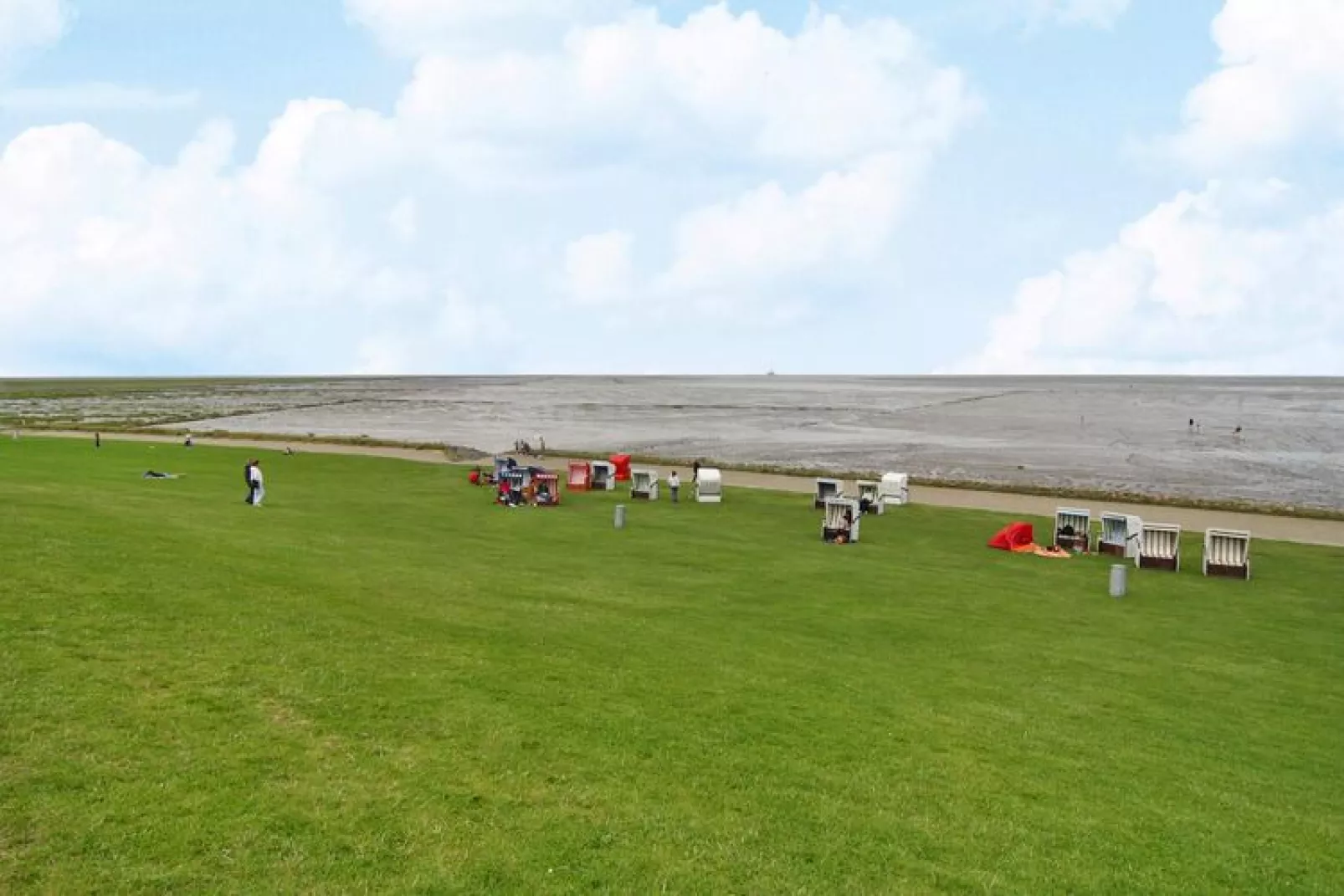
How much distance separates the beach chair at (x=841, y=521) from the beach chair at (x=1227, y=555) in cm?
973

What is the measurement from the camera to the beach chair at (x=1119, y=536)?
29.1 meters

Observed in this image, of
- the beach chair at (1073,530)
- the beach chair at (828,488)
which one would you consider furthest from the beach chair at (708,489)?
the beach chair at (1073,530)

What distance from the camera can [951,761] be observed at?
11148mm

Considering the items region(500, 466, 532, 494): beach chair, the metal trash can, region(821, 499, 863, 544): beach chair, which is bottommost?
the metal trash can

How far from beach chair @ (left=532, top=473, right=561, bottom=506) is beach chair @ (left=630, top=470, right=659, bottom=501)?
401 cm

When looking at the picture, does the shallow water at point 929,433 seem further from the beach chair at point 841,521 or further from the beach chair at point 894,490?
the beach chair at point 841,521

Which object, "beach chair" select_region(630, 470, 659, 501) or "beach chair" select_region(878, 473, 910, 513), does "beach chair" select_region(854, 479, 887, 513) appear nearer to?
"beach chair" select_region(878, 473, 910, 513)

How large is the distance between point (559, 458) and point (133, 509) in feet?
115

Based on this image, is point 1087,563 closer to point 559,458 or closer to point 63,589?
point 63,589

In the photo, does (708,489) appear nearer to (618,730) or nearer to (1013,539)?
(1013,539)

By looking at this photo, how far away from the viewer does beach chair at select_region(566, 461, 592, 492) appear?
1629 inches

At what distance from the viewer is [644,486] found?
1543 inches

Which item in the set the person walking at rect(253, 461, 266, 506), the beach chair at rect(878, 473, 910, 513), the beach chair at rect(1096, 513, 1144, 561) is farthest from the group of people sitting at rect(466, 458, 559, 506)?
the beach chair at rect(1096, 513, 1144, 561)

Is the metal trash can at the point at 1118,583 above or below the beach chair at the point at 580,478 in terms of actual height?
below
